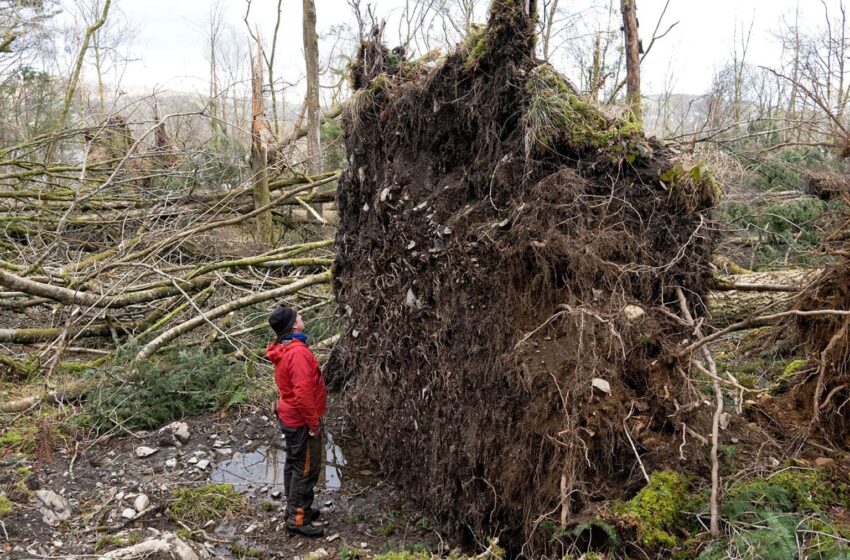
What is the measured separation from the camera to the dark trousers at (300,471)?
16.1 feet

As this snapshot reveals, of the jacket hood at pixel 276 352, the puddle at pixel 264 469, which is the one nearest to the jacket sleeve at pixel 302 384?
the jacket hood at pixel 276 352

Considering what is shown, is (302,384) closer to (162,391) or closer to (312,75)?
(162,391)

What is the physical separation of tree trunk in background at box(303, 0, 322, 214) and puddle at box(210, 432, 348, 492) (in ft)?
26.3

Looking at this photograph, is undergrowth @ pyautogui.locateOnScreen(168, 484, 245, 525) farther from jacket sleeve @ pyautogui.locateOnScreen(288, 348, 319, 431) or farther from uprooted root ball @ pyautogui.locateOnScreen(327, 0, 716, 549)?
uprooted root ball @ pyautogui.locateOnScreen(327, 0, 716, 549)

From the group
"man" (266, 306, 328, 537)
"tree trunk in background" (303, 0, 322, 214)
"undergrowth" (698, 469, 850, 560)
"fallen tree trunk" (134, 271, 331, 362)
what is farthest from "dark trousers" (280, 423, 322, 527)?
"tree trunk in background" (303, 0, 322, 214)

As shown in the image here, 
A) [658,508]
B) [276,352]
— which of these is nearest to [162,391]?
[276,352]

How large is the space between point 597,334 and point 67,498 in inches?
180

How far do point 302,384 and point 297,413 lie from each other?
9.6 inches

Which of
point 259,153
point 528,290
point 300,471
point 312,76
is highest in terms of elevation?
point 312,76

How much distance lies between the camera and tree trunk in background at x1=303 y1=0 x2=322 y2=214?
45.5 feet

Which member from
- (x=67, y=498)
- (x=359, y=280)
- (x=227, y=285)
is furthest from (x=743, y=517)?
(x=227, y=285)

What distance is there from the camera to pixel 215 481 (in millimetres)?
5605

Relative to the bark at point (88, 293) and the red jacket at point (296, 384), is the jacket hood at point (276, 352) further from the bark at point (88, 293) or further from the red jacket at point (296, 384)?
the bark at point (88, 293)

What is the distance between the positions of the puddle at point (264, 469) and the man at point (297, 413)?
626mm
